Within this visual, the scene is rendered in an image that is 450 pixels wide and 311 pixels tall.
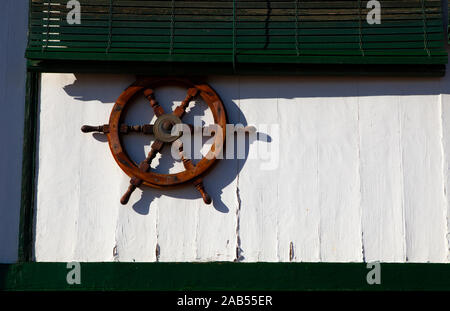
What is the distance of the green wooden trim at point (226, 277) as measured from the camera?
386 centimetres

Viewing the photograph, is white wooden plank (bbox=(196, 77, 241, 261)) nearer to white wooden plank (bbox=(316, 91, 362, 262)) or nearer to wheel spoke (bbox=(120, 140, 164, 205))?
wheel spoke (bbox=(120, 140, 164, 205))

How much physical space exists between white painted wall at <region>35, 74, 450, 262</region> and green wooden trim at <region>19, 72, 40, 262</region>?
0.05 meters

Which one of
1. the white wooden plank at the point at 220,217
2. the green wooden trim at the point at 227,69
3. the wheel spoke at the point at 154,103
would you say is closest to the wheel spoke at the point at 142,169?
the wheel spoke at the point at 154,103

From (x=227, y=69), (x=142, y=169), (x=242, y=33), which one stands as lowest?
(x=142, y=169)

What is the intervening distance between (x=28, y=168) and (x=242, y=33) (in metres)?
1.52

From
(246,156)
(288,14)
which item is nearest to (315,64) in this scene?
(288,14)

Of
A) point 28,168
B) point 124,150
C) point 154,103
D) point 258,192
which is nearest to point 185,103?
point 154,103

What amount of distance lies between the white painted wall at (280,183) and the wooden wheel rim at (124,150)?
0.26 feet

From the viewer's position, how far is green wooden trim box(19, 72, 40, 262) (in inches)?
158

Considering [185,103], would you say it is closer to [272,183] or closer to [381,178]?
[272,183]

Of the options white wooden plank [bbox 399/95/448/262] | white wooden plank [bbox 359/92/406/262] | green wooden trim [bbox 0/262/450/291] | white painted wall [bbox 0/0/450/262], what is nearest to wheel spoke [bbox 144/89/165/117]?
white painted wall [bbox 0/0/450/262]

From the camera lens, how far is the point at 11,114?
4.16 metres

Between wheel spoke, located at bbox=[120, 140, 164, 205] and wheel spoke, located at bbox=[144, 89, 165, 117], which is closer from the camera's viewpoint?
wheel spoke, located at bbox=[120, 140, 164, 205]

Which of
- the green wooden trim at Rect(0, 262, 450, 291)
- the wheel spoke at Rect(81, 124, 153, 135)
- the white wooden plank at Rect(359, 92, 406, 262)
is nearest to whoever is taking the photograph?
the green wooden trim at Rect(0, 262, 450, 291)
